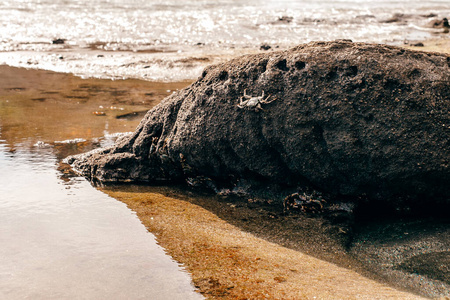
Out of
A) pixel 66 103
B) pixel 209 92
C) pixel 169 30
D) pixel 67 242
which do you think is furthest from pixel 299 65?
pixel 169 30

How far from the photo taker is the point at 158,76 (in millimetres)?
11500

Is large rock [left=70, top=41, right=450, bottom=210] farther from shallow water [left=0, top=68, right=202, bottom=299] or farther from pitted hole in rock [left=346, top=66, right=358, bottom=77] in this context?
shallow water [left=0, top=68, right=202, bottom=299]

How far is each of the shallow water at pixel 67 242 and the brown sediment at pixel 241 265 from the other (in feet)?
0.45

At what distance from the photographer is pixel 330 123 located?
387 centimetres

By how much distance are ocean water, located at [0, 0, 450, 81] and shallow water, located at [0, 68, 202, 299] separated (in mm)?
6728

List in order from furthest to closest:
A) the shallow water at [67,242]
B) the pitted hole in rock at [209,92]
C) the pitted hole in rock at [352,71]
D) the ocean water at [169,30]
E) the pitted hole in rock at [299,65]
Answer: the ocean water at [169,30] < the pitted hole in rock at [209,92] < the pitted hole in rock at [299,65] < the pitted hole in rock at [352,71] < the shallow water at [67,242]

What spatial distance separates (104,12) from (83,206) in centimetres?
1960

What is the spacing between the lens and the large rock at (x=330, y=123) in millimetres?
3711

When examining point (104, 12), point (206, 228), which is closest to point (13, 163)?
point (206, 228)

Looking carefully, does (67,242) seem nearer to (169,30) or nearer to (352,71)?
(352,71)

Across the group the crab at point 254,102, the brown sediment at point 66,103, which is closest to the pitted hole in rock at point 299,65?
the crab at point 254,102

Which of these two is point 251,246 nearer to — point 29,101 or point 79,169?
point 79,169

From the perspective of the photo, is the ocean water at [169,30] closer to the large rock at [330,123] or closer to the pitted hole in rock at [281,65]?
the large rock at [330,123]

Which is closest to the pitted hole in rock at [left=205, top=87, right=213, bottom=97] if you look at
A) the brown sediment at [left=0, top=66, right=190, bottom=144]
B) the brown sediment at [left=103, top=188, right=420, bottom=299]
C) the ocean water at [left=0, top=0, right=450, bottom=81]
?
the brown sediment at [left=103, top=188, right=420, bottom=299]
